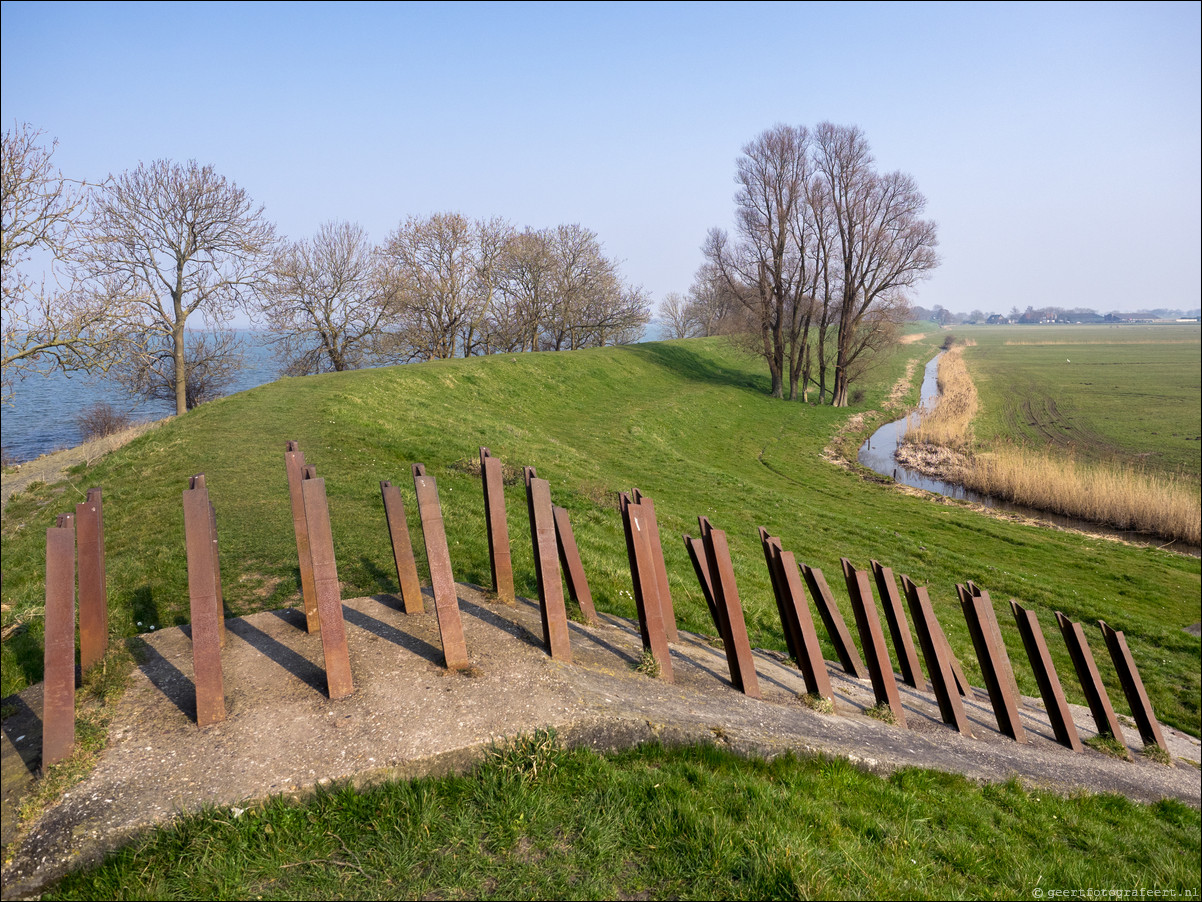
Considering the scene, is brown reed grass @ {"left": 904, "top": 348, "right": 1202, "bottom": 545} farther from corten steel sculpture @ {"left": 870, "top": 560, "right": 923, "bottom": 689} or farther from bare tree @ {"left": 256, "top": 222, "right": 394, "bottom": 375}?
bare tree @ {"left": 256, "top": 222, "right": 394, "bottom": 375}

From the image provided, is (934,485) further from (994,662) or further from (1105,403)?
(1105,403)

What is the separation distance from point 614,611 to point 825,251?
126 feet

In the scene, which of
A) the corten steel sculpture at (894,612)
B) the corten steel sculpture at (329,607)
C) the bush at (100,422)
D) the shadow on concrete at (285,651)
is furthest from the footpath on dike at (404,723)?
the bush at (100,422)

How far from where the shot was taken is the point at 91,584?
12.5 feet

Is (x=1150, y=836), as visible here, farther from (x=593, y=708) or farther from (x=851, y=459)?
(x=851, y=459)

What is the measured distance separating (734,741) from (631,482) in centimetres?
1230

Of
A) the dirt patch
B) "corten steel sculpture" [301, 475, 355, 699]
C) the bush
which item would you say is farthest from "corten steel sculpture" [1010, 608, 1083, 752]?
the bush

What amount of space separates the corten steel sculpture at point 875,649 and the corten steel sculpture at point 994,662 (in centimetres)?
94

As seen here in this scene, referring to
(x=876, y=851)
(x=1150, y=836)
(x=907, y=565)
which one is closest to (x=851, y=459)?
(x=907, y=565)

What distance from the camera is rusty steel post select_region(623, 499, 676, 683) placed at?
15.1 feet

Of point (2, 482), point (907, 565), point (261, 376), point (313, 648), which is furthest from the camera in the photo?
point (261, 376)

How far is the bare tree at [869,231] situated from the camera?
37.6m

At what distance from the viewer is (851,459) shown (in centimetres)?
Result: 2748

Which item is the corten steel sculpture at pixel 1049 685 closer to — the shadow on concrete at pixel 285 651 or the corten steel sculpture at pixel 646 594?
the corten steel sculpture at pixel 646 594
